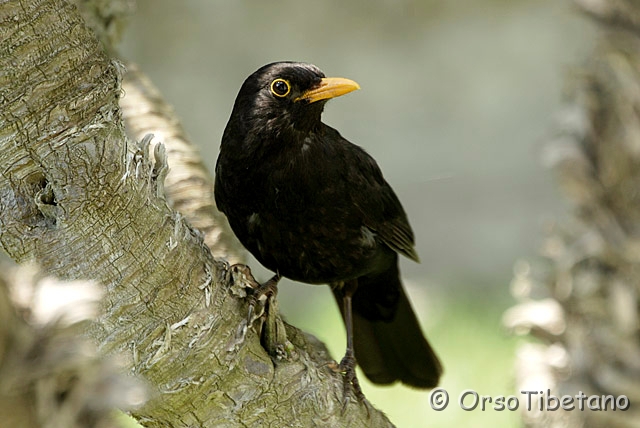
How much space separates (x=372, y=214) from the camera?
433 cm

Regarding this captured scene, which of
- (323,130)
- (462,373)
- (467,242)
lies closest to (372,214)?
(323,130)

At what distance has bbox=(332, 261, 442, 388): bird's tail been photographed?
4867mm

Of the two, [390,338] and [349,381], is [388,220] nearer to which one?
[390,338]

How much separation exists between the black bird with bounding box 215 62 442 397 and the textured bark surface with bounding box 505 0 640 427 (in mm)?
1010

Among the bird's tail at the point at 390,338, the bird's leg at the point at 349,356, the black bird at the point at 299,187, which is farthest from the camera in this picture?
the bird's tail at the point at 390,338

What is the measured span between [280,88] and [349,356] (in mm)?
1354

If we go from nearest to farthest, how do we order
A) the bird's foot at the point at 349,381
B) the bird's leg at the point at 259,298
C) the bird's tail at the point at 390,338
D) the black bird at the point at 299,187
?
the bird's leg at the point at 259,298 < the bird's foot at the point at 349,381 < the black bird at the point at 299,187 < the bird's tail at the point at 390,338

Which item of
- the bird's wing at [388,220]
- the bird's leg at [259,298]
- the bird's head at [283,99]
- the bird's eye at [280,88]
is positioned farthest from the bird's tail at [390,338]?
the bird's leg at [259,298]

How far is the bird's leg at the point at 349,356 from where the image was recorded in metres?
3.60

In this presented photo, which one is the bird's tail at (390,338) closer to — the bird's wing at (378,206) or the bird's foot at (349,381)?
the bird's wing at (378,206)

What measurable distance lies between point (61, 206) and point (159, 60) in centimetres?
1029

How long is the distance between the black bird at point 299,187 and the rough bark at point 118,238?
24.3 inches

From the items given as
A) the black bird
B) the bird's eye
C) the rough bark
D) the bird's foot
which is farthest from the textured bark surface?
the rough bark

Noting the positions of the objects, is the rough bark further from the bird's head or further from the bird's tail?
the bird's tail
